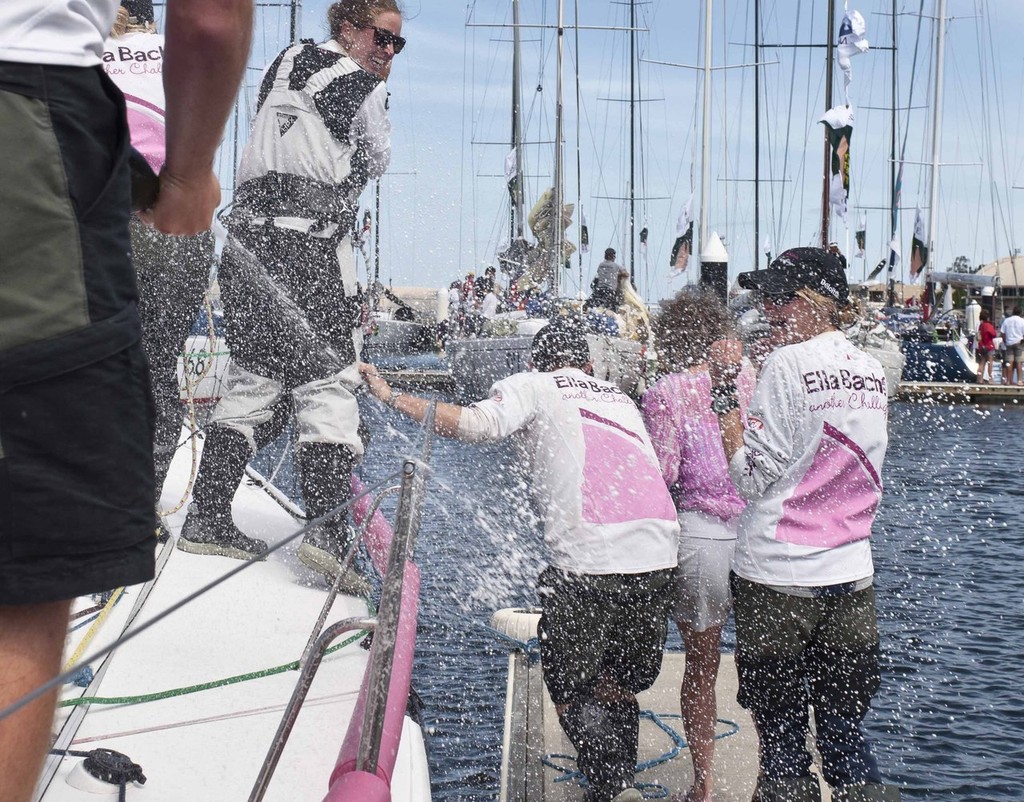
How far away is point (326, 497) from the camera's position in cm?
401

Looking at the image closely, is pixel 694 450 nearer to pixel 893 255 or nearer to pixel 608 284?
pixel 608 284

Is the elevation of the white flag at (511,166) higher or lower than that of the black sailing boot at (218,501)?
higher

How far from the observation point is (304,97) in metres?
3.87

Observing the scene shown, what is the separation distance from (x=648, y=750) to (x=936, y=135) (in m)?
29.0

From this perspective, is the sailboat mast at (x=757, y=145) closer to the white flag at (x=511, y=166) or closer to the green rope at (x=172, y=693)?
the white flag at (x=511, y=166)

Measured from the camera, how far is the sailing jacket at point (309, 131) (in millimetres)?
3869

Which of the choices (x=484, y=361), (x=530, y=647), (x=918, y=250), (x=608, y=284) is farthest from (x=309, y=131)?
(x=918, y=250)

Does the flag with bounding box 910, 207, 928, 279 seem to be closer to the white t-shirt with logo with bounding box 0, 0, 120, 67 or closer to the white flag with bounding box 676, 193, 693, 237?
the white flag with bounding box 676, 193, 693, 237

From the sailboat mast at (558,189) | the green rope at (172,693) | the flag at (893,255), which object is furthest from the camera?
the flag at (893,255)

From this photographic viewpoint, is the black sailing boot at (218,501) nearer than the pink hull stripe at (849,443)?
No

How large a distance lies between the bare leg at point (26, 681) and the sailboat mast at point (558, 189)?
68.5 feet

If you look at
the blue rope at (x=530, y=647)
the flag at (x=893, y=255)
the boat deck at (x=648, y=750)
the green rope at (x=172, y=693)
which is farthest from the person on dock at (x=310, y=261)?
the flag at (x=893, y=255)

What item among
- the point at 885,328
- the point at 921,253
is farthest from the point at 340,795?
the point at 921,253

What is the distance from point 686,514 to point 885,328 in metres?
22.8
